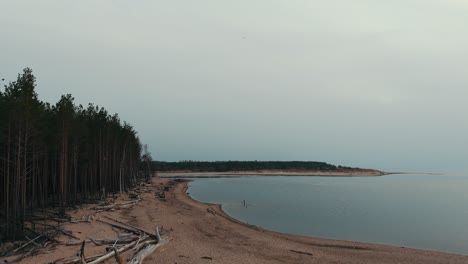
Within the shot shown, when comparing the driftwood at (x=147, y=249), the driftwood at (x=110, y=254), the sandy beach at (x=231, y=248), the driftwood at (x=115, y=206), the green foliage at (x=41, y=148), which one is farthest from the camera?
the driftwood at (x=115, y=206)

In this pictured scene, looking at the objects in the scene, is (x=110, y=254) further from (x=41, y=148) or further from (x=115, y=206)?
(x=115, y=206)

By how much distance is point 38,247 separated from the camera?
18.7 m

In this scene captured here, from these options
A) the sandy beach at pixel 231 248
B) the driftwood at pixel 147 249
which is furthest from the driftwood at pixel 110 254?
the driftwood at pixel 147 249

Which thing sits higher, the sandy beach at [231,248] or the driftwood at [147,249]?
the driftwood at [147,249]

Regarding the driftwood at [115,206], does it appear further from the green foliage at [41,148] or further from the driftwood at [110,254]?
the driftwood at [110,254]

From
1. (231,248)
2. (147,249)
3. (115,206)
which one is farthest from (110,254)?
(115,206)

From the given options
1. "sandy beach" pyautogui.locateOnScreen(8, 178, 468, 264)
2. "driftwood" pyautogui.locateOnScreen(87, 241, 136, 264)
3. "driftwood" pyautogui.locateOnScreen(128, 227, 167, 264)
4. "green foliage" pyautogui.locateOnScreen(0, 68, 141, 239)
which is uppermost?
"green foliage" pyautogui.locateOnScreen(0, 68, 141, 239)

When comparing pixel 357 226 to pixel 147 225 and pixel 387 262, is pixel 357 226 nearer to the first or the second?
pixel 387 262

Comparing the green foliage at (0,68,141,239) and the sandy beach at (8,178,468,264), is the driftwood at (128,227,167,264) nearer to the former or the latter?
the sandy beach at (8,178,468,264)

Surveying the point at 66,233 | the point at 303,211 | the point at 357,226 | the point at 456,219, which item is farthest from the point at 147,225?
the point at 456,219

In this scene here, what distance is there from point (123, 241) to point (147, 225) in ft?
23.4

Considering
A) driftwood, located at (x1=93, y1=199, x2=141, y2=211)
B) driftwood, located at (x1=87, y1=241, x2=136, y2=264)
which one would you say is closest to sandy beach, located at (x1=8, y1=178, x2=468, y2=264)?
driftwood, located at (x1=87, y1=241, x2=136, y2=264)

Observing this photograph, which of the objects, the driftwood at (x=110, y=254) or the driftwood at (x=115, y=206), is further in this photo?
the driftwood at (x=115, y=206)

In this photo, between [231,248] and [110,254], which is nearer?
[110,254]
